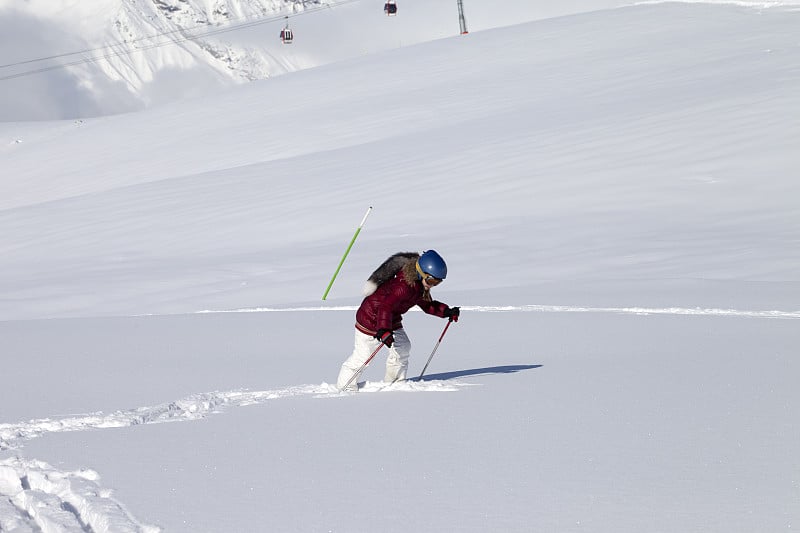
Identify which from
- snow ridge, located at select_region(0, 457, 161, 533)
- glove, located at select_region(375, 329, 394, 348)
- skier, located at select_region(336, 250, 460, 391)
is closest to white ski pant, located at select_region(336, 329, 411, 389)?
skier, located at select_region(336, 250, 460, 391)

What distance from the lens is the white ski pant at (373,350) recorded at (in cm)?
715

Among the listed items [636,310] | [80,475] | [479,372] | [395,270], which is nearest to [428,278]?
[395,270]

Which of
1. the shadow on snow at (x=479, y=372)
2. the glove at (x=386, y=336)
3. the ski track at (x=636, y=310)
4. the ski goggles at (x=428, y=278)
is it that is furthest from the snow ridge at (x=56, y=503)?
the ski track at (x=636, y=310)

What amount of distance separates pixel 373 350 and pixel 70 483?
2.97 metres

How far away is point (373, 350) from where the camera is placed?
23.6 feet

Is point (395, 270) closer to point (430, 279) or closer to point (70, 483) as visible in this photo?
point (430, 279)

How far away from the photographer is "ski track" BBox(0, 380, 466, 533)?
409 centimetres

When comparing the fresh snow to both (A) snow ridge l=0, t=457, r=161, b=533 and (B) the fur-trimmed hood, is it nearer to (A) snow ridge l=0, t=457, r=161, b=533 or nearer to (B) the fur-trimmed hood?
(A) snow ridge l=0, t=457, r=161, b=533

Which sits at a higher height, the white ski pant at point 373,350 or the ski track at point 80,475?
the ski track at point 80,475

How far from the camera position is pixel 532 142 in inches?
971

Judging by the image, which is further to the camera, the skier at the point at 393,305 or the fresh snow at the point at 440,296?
the skier at the point at 393,305

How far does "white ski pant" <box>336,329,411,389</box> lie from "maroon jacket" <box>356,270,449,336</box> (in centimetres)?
7

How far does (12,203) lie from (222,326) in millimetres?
21122

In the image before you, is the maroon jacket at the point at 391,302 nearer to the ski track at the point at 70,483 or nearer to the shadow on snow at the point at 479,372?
the shadow on snow at the point at 479,372
